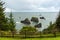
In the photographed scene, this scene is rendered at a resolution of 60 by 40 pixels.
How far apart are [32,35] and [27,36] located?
0.87 m

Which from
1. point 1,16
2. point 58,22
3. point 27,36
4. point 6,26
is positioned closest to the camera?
point 27,36

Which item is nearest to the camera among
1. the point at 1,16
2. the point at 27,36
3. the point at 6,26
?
the point at 27,36

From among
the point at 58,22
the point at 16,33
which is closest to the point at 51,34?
the point at 16,33

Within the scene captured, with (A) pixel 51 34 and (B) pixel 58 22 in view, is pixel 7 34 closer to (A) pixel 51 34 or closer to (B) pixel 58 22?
(A) pixel 51 34

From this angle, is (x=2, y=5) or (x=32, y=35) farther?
(x=2, y=5)

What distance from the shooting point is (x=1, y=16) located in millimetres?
41125

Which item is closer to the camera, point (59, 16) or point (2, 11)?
point (59, 16)

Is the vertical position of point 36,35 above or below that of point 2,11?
below

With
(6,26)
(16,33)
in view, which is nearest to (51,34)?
(16,33)

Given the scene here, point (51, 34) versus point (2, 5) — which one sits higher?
point (2, 5)

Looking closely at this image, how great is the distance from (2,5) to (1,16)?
241cm

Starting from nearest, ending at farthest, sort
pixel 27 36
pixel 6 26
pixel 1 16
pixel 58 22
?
pixel 27 36
pixel 58 22
pixel 6 26
pixel 1 16

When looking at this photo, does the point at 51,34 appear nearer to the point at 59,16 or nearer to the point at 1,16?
the point at 59,16

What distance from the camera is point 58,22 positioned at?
3453cm
